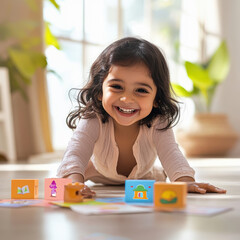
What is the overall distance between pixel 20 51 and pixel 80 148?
1.90 metres

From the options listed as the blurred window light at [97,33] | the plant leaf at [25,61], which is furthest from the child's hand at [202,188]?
the plant leaf at [25,61]

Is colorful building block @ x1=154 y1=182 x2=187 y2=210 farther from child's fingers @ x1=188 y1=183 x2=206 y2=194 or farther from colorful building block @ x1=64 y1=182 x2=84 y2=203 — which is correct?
child's fingers @ x1=188 y1=183 x2=206 y2=194

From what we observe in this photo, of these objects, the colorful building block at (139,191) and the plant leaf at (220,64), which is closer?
the colorful building block at (139,191)

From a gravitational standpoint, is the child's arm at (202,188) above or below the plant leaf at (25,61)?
below

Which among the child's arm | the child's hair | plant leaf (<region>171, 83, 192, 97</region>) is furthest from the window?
the child's arm

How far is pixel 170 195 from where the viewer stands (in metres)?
1.07

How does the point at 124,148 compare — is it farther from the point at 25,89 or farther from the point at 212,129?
the point at 212,129

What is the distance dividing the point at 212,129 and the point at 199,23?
4.53 ft

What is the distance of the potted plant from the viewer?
13.5ft

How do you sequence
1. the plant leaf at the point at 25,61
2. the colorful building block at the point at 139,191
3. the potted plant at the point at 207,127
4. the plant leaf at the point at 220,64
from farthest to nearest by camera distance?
1. the plant leaf at the point at 220,64
2. the potted plant at the point at 207,127
3. the plant leaf at the point at 25,61
4. the colorful building block at the point at 139,191

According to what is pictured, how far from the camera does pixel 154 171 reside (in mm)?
1795

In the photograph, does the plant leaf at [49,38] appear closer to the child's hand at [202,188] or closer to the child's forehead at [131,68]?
the child's forehead at [131,68]

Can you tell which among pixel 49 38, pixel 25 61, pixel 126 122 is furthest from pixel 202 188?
pixel 49 38

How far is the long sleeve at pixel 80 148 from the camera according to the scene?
1.47m
